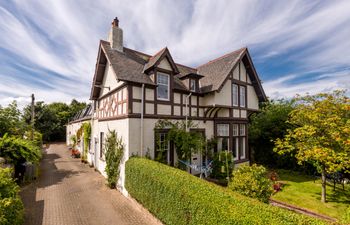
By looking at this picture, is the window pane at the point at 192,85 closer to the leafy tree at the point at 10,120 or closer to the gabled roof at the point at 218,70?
the gabled roof at the point at 218,70

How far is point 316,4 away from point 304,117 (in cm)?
608

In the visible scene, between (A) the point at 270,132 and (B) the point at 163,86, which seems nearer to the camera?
(B) the point at 163,86

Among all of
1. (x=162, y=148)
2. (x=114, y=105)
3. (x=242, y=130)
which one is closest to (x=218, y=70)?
(x=242, y=130)

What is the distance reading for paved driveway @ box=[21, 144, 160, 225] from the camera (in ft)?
26.4

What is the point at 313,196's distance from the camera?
1099cm

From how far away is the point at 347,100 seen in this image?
32.6ft

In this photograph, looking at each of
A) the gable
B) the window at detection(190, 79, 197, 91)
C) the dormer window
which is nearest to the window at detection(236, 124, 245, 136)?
the window at detection(190, 79, 197, 91)

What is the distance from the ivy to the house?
53 centimetres

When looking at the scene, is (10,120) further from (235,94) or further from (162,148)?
(235,94)

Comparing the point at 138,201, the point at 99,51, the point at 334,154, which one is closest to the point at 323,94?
the point at 334,154

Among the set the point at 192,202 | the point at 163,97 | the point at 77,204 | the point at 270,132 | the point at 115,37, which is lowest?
the point at 77,204

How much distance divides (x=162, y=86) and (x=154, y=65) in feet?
4.88

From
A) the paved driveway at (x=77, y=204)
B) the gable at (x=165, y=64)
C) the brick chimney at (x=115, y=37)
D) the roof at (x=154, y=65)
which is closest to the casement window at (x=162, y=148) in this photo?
the paved driveway at (x=77, y=204)

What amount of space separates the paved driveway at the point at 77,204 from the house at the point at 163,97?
5.29 feet
